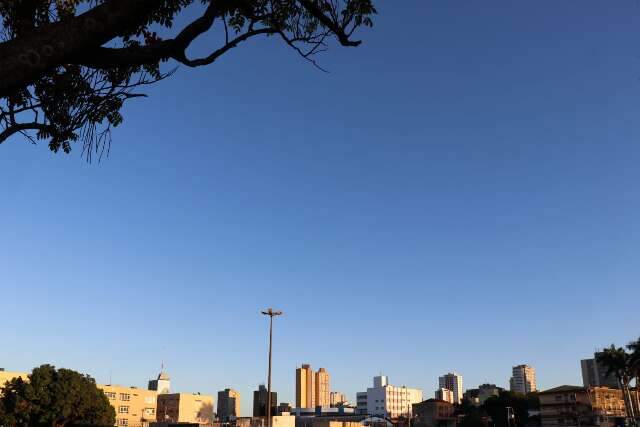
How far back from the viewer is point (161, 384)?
154375 mm

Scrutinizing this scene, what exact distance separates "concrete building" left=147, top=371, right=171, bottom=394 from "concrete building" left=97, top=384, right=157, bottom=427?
30.5 ft

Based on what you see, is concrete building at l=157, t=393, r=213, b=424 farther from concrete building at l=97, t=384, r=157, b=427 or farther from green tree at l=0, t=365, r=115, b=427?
green tree at l=0, t=365, r=115, b=427

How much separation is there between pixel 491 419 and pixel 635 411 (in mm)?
28365

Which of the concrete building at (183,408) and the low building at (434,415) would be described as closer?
the concrete building at (183,408)

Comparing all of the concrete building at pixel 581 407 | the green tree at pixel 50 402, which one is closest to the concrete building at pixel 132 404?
the green tree at pixel 50 402

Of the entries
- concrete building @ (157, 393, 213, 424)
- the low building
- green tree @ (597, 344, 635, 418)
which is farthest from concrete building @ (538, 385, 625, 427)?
concrete building @ (157, 393, 213, 424)

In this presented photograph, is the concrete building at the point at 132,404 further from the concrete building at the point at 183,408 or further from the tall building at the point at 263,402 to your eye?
the tall building at the point at 263,402

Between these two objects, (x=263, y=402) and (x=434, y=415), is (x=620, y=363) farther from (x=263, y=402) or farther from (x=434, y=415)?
(x=434, y=415)

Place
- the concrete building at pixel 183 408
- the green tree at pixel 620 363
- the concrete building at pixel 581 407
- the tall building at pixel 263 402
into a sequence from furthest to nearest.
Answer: the concrete building at pixel 183 408 < the concrete building at pixel 581 407 < the green tree at pixel 620 363 < the tall building at pixel 263 402

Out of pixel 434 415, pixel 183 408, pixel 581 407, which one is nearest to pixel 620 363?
pixel 581 407

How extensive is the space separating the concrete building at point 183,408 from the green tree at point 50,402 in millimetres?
53216

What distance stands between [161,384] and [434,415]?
3086 inches

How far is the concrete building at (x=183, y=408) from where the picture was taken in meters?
135

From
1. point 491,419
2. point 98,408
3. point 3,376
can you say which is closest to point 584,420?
point 491,419
